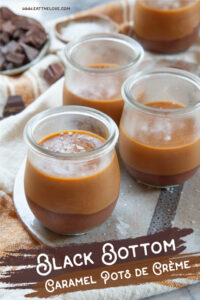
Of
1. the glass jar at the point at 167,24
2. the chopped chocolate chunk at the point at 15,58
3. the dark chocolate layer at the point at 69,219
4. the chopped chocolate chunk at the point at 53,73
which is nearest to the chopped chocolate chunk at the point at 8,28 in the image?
the chopped chocolate chunk at the point at 15,58

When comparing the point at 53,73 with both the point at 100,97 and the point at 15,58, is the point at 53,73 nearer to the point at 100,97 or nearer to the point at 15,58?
the point at 15,58

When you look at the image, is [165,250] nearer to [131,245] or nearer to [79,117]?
[131,245]

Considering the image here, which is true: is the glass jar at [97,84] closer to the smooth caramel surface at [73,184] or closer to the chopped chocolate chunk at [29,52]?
the smooth caramel surface at [73,184]

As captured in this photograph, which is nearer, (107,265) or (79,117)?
(107,265)

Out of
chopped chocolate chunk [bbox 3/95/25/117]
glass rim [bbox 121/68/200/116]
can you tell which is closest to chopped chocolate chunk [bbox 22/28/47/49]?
chopped chocolate chunk [bbox 3/95/25/117]

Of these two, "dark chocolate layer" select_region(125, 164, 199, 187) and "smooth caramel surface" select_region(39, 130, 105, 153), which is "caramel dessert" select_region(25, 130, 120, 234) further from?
"dark chocolate layer" select_region(125, 164, 199, 187)

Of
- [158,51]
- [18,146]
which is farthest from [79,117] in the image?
[158,51]
